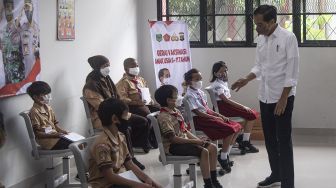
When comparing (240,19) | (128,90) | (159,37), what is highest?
(240,19)

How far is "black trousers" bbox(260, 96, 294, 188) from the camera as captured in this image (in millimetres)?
4066

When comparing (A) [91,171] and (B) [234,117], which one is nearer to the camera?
(A) [91,171]

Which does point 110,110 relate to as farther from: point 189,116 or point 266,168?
point 266,168

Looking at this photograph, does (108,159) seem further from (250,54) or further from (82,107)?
(250,54)

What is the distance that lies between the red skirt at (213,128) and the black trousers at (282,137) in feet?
2.28

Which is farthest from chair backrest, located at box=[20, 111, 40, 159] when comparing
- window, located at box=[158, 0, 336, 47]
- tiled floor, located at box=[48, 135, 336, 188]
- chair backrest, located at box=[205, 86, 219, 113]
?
window, located at box=[158, 0, 336, 47]

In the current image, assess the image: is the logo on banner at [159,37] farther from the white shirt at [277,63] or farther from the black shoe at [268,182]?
the black shoe at [268,182]

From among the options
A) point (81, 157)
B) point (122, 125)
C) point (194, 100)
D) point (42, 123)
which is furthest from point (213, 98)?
point (81, 157)

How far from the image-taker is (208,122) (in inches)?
198

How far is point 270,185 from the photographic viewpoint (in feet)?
15.1

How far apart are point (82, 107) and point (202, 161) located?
1.95 m

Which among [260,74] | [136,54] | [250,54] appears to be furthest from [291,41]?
[136,54]

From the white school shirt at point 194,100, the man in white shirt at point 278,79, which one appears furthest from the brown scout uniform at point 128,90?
the man in white shirt at point 278,79

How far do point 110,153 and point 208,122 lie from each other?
2.13 m
